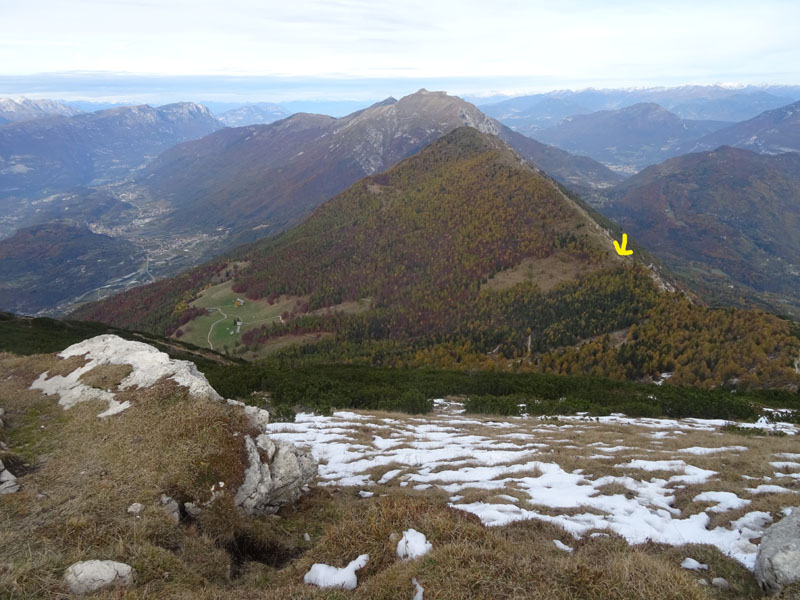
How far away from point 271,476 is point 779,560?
1569 cm

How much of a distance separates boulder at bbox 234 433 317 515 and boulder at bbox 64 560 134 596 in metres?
5.23

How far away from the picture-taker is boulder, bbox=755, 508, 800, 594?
8.35m

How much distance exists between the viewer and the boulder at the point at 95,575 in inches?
340

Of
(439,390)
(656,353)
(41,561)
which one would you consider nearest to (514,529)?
(41,561)

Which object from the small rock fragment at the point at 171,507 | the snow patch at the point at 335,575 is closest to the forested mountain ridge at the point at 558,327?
the snow patch at the point at 335,575

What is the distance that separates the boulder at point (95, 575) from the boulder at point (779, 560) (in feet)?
47.5

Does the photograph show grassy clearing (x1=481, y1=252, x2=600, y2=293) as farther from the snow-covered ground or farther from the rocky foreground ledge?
the rocky foreground ledge

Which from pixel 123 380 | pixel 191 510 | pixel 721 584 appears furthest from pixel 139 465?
Result: pixel 721 584

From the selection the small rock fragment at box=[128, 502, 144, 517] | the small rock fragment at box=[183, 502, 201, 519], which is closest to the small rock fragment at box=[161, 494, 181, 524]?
the small rock fragment at box=[183, 502, 201, 519]

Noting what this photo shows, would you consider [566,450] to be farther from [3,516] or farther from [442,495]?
[3,516]

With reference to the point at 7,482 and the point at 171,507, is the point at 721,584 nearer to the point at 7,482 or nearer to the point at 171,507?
the point at 171,507

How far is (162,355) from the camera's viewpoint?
24469 millimetres

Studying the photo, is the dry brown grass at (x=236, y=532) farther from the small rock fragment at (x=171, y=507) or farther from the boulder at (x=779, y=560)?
the boulder at (x=779, y=560)

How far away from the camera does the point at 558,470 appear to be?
63.9 feet
